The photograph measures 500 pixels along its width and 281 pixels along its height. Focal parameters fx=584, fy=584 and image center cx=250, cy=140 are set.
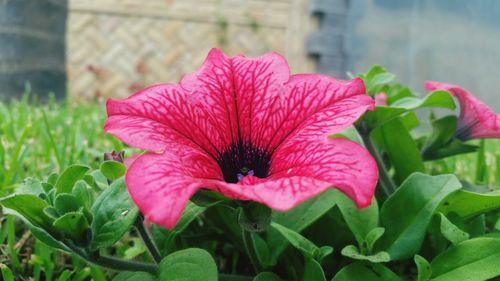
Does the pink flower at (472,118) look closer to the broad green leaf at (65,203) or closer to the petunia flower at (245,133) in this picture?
the petunia flower at (245,133)

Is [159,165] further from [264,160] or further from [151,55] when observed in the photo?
[151,55]

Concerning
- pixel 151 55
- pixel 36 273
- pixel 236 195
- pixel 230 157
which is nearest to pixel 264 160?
pixel 230 157

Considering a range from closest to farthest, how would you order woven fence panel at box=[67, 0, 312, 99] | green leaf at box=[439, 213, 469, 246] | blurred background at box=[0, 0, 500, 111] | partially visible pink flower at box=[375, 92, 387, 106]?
green leaf at box=[439, 213, 469, 246] < partially visible pink flower at box=[375, 92, 387, 106] < blurred background at box=[0, 0, 500, 111] < woven fence panel at box=[67, 0, 312, 99]

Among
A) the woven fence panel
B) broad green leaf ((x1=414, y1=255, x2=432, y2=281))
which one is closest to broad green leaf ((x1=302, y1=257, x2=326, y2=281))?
broad green leaf ((x1=414, y1=255, x2=432, y2=281))

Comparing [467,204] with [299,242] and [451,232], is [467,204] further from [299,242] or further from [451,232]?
[299,242]

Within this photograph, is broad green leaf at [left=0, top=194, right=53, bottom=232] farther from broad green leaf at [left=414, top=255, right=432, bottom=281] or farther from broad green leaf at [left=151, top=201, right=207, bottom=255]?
broad green leaf at [left=414, top=255, right=432, bottom=281]

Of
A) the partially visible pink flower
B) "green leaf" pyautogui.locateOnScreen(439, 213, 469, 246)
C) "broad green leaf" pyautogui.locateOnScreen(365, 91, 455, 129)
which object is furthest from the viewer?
the partially visible pink flower
